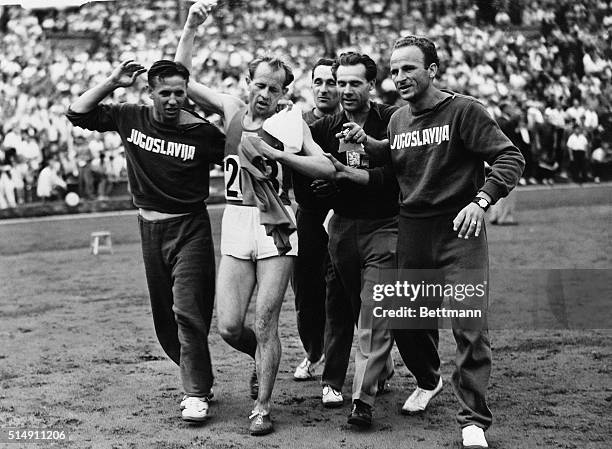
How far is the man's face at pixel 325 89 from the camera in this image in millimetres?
4191

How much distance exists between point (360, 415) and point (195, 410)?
27.7 inches

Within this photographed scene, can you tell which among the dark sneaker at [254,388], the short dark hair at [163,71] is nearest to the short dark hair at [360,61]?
the short dark hair at [163,71]

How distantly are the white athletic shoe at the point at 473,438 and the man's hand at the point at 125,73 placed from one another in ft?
6.89

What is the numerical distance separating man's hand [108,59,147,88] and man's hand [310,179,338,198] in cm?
98

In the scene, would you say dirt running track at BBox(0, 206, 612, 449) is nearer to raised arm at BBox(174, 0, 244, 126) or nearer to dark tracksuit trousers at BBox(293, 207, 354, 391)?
dark tracksuit trousers at BBox(293, 207, 354, 391)

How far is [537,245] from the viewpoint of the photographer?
29.6 ft

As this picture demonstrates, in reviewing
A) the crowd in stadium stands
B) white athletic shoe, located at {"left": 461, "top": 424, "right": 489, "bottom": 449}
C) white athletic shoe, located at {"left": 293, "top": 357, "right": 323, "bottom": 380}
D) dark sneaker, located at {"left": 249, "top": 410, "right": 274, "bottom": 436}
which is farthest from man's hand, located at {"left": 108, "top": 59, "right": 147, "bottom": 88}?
the crowd in stadium stands

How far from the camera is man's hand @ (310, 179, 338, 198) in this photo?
140 inches

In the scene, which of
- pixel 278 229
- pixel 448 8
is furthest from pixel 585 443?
pixel 448 8

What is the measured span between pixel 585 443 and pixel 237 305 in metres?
1.48

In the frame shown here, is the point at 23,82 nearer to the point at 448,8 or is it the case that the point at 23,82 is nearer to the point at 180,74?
the point at 448,8

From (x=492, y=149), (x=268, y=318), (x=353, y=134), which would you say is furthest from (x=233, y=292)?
(x=492, y=149)

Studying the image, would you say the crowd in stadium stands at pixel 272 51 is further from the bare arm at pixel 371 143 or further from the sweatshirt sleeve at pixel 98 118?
the bare arm at pixel 371 143

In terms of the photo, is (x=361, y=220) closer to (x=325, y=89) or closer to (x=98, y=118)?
(x=325, y=89)
